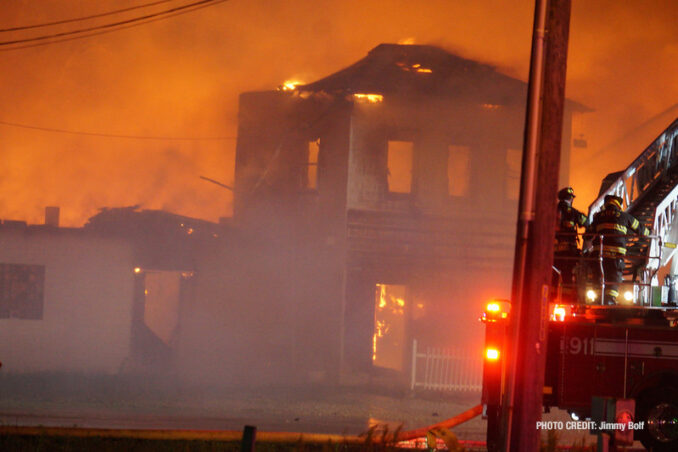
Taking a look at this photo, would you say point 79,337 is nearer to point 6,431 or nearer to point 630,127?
point 6,431

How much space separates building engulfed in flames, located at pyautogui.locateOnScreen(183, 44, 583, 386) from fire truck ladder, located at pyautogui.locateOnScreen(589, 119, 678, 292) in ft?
31.2

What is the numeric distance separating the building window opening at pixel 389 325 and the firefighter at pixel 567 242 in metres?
14.0

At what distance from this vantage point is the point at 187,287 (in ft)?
67.9

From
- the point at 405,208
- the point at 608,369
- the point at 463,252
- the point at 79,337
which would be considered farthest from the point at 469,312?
the point at 608,369

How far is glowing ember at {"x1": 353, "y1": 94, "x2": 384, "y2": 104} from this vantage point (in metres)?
21.0

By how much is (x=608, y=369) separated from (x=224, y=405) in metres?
8.76

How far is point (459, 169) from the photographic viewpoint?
2198 cm

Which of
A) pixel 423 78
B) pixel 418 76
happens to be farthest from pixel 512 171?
pixel 418 76

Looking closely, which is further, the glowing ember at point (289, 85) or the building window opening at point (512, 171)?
the building window opening at point (512, 171)

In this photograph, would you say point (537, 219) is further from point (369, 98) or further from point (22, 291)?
point (22, 291)

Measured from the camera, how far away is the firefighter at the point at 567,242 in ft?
33.0

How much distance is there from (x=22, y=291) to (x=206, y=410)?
24.8 ft

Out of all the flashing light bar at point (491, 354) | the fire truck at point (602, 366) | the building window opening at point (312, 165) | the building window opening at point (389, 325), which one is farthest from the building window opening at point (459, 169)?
the flashing light bar at point (491, 354)

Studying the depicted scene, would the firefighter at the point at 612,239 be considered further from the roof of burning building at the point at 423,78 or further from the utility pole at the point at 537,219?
the roof of burning building at the point at 423,78
